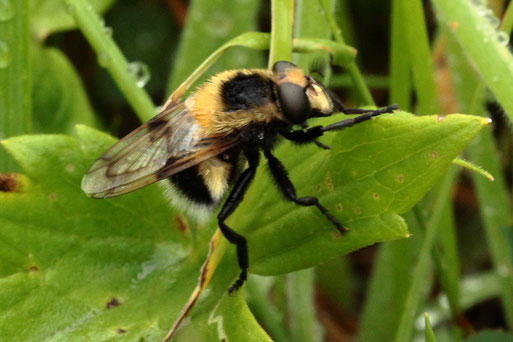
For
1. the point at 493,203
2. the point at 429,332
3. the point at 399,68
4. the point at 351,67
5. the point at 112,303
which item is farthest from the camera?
the point at 493,203

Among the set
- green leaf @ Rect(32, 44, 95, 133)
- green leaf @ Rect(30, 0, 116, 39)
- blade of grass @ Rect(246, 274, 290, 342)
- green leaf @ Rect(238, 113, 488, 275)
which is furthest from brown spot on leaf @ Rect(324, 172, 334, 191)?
green leaf @ Rect(30, 0, 116, 39)

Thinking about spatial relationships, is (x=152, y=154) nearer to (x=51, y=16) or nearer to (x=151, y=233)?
(x=151, y=233)

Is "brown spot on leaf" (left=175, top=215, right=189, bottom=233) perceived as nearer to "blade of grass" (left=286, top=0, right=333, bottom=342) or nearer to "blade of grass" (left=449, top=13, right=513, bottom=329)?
"blade of grass" (left=286, top=0, right=333, bottom=342)

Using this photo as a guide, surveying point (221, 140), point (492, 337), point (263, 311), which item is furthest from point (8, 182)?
point (492, 337)

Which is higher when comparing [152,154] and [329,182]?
[152,154]

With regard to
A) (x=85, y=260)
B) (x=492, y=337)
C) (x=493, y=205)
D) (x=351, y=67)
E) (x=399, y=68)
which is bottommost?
(x=492, y=337)

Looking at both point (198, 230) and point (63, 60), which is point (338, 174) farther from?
point (63, 60)
